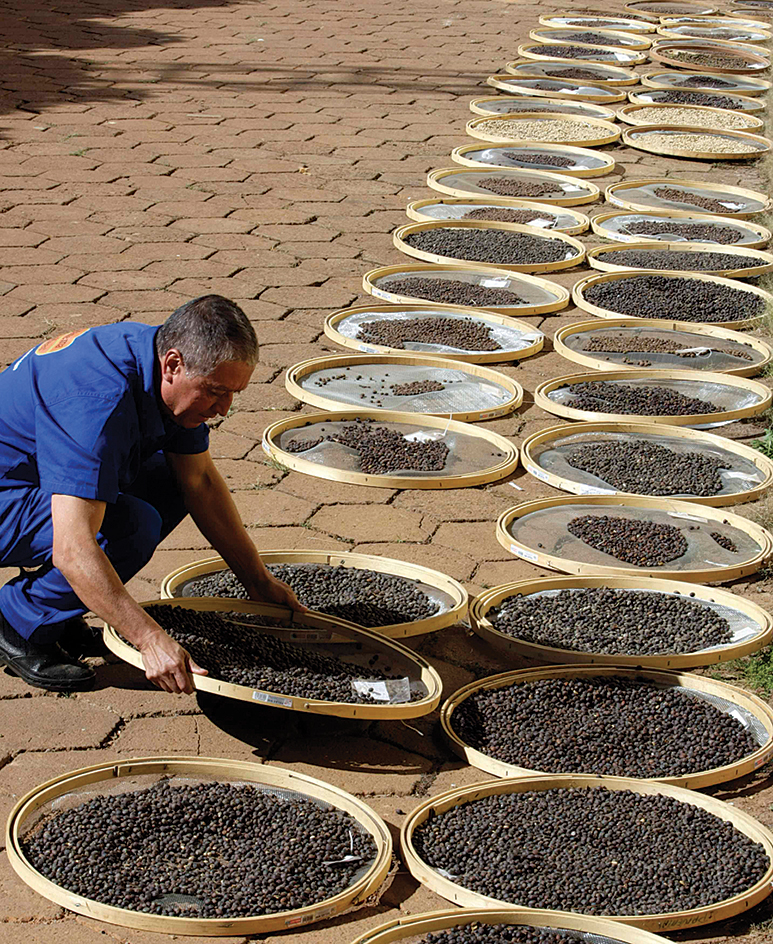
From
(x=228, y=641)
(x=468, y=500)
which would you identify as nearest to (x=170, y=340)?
(x=228, y=641)

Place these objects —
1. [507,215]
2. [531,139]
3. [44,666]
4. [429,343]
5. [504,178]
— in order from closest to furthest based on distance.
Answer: [44,666], [429,343], [507,215], [504,178], [531,139]

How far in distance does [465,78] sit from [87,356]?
7.72 meters

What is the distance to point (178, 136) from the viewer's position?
7.92m

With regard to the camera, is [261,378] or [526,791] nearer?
[526,791]

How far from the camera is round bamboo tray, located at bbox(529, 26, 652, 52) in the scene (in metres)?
11.2

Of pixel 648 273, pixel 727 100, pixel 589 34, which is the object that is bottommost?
pixel 648 273

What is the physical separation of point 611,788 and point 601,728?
251mm

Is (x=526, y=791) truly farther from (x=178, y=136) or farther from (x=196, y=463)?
(x=178, y=136)

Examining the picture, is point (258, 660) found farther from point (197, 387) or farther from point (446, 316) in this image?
point (446, 316)

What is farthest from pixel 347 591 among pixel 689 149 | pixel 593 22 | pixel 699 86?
pixel 593 22

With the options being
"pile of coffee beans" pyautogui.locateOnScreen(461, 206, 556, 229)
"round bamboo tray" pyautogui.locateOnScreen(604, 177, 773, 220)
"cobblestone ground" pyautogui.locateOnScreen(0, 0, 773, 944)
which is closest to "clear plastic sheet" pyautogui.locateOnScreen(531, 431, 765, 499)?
"cobblestone ground" pyautogui.locateOnScreen(0, 0, 773, 944)

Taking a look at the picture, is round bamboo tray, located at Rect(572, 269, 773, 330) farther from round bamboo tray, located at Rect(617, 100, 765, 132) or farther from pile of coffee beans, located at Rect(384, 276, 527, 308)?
round bamboo tray, located at Rect(617, 100, 765, 132)

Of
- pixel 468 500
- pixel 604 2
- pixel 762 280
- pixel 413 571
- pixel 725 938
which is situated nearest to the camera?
pixel 725 938

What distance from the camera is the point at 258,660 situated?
116 inches
